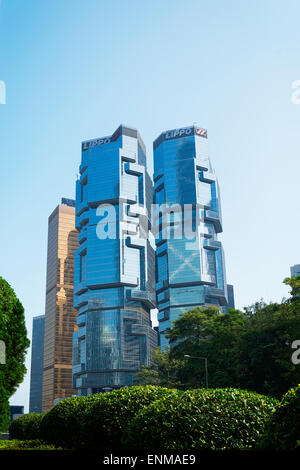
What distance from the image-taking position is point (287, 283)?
142 feet

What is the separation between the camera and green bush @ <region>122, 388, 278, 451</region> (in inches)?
477

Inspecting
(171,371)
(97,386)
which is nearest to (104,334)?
(97,386)

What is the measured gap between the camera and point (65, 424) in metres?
23.9

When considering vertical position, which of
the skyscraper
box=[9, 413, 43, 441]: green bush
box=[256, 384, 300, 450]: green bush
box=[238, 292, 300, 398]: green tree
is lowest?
box=[9, 413, 43, 441]: green bush

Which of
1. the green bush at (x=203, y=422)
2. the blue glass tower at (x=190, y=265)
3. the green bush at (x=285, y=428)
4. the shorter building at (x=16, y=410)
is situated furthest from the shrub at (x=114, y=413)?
the shorter building at (x=16, y=410)

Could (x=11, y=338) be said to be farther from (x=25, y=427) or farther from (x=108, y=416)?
(x=108, y=416)

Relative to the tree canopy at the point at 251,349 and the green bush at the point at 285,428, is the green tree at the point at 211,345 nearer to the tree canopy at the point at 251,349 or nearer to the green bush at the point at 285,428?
the tree canopy at the point at 251,349

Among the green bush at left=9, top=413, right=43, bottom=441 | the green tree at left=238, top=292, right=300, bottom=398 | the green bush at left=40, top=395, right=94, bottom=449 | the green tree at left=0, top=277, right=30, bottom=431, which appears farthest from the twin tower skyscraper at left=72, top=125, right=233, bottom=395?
the green bush at left=40, top=395, right=94, bottom=449

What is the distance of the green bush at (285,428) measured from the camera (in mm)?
8125

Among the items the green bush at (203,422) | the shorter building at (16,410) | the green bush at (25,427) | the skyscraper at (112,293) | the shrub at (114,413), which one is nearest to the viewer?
the green bush at (203,422)

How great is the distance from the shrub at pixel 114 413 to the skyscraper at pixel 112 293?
160166mm

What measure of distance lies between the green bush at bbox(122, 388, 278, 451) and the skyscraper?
167 m

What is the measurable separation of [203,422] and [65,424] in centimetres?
1361

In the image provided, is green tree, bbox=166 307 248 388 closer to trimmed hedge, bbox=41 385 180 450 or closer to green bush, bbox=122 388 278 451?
trimmed hedge, bbox=41 385 180 450
